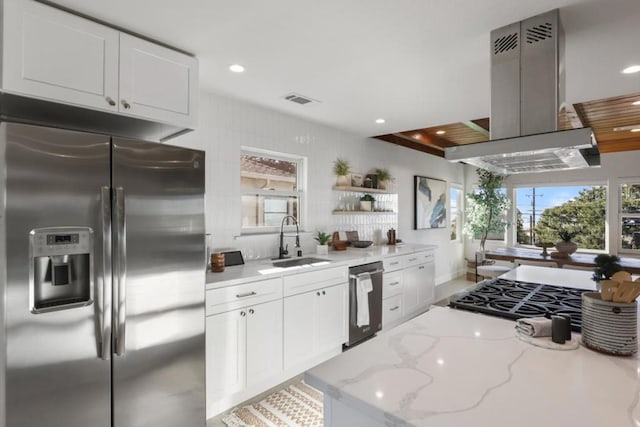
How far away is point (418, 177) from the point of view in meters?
5.78

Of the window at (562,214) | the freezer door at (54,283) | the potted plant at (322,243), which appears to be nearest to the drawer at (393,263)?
the potted plant at (322,243)

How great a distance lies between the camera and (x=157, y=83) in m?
2.02

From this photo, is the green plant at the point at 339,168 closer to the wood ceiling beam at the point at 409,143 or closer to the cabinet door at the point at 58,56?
the wood ceiling beam at the point at 409,143

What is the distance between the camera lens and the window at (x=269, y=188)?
334cm

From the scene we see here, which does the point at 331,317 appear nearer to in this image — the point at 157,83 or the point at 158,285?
the point at 158,285

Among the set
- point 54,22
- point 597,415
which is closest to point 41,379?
point 54,22

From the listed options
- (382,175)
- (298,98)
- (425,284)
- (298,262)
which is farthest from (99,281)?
(425,284)

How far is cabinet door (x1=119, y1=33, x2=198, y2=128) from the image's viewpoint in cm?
189

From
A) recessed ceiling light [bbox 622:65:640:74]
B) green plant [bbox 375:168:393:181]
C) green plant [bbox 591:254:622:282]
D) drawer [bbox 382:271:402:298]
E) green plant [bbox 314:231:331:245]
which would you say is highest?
recessed ceiling light [bbox 622:65:640:74]

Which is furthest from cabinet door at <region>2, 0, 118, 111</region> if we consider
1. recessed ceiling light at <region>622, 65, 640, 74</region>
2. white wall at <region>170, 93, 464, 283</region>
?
recessed ceiling light at <region>622, 65, 640, 74</region>

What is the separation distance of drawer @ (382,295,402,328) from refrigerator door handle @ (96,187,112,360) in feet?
9.31

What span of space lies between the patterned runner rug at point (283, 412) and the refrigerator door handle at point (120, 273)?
3.49 ft

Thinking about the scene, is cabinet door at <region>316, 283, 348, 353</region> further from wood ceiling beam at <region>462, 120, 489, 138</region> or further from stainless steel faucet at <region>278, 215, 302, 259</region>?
wood ceiling beam at <region>462, 120, 489, 138</region>

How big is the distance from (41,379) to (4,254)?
56 cm
